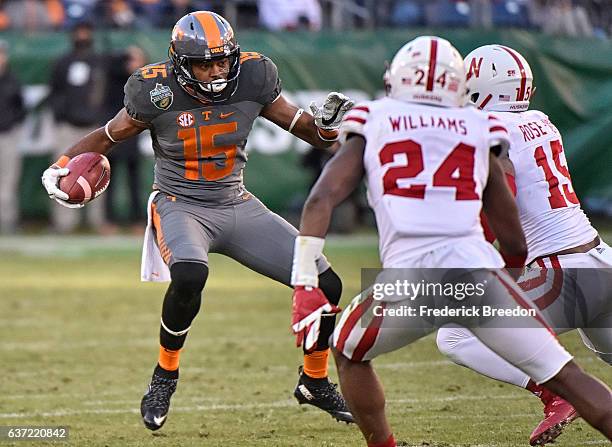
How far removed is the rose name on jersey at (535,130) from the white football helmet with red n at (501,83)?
0.19 meters

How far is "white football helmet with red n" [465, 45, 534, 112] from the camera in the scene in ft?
17.8

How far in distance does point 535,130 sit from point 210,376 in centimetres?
277

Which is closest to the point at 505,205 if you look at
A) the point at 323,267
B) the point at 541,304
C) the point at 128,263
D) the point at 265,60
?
the point at 541,304

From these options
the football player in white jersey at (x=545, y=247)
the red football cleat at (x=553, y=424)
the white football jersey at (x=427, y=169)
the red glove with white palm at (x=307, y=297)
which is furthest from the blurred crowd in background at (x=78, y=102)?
the white football jersey at (x=427, y=169)

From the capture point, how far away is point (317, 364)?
5699mm

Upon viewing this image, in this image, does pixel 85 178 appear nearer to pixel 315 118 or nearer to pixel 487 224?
pixel 315 118

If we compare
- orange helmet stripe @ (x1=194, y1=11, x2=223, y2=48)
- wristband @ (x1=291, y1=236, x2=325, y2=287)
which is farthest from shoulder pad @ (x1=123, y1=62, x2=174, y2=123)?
wristband @ (x1=291, y1=236, x2=325, y2=287)

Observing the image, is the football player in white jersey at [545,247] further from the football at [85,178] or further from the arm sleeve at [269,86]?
the football at [85,178]

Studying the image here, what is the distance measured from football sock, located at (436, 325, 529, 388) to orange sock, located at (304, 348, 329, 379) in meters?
0.61

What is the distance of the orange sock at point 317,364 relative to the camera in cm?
569

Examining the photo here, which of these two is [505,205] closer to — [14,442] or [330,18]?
[14,442]

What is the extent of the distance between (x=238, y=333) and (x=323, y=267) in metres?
2.92

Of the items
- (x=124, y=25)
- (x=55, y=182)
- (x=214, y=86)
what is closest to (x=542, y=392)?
(x=214, y=86)

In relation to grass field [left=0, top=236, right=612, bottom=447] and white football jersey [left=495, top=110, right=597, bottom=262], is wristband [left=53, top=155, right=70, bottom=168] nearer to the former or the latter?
grass field [left=0, top=236, right=612, bottom=447]
